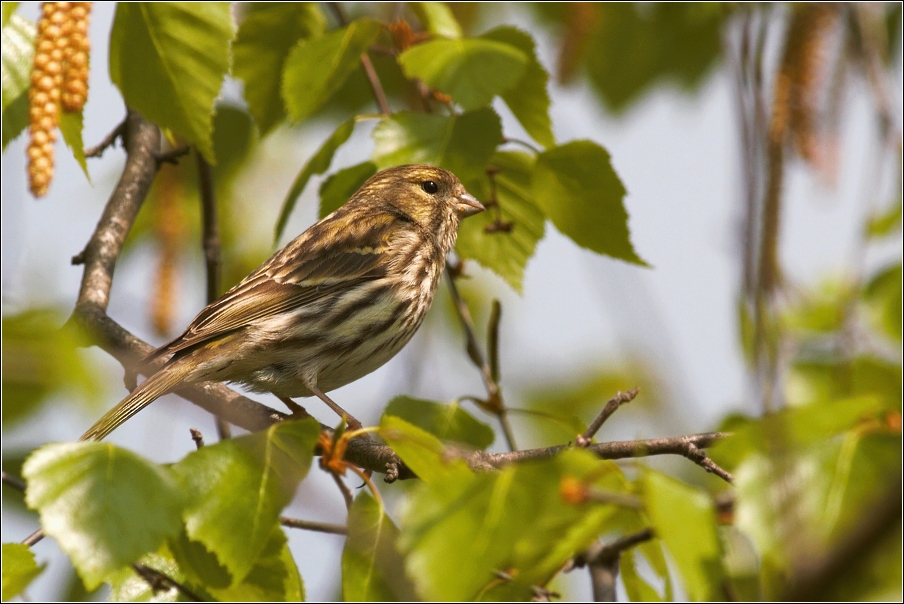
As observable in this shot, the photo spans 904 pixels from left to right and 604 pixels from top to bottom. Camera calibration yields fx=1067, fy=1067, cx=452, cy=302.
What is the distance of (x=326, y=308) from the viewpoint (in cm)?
595

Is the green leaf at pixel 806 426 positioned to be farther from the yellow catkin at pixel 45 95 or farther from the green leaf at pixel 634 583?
the yellow catkin at pixel 45 95

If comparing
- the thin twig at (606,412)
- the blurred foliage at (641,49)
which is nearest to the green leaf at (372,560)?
the thin twig at (606,412)

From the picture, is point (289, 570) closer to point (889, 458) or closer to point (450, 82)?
point (889, 458)

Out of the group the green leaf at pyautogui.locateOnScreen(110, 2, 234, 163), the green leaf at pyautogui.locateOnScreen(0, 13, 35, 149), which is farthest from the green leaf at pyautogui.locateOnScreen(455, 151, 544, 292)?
the green leaf at pyautogui.locateOnScreen(0, 13, 35, 149)

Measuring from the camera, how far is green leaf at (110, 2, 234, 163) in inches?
171

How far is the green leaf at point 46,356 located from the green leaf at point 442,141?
236cm

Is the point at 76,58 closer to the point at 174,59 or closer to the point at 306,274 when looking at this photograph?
the point at 174,59

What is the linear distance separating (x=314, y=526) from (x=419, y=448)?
1.85ft

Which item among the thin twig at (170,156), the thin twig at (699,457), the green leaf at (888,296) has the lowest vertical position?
the green leaf at (888,296)

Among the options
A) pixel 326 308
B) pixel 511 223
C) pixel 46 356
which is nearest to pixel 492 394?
pixel 511 223

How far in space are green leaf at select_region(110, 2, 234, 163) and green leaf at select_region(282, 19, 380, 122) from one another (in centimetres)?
41

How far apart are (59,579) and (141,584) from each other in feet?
1.77

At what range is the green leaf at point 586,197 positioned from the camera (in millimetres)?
4746

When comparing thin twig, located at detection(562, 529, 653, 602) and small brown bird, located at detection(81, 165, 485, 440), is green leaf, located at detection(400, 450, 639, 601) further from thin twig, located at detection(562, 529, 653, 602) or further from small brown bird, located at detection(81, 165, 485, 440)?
small brown bird, located at detection(81, 165, 485, 440)
